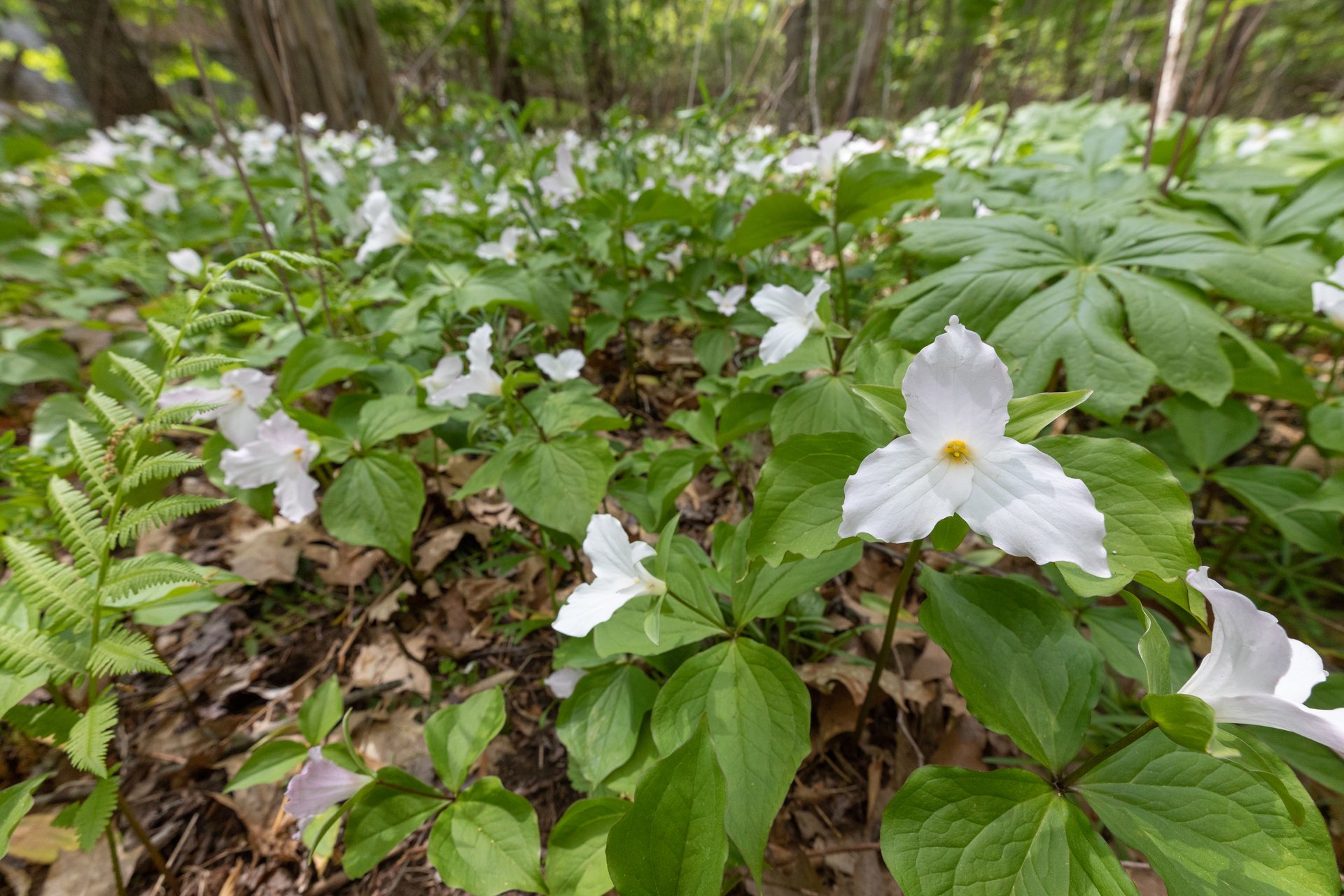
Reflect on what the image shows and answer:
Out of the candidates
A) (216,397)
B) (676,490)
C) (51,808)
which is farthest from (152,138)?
(676,490)

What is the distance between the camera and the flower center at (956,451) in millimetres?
707

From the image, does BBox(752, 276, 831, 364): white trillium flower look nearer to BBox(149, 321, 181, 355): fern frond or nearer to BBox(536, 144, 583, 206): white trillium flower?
BBox(149, 321, 181, 355): fern frond

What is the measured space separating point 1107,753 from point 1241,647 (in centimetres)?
23

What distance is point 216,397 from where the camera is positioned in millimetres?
1484

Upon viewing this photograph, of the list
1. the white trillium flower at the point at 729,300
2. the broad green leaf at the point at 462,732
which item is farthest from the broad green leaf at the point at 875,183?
the broad green leaf at the point at 462,732

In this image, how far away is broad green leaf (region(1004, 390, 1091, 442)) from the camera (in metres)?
0.68

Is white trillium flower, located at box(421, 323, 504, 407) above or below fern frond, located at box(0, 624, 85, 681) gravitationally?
above

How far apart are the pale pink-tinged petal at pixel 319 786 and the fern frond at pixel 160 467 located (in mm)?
585

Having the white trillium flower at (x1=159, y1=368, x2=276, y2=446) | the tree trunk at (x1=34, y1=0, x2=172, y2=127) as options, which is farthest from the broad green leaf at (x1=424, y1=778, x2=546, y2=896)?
the tree trunk at (x1=34, y1=0, x2=172, y2=127)

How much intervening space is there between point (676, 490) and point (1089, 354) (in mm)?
964

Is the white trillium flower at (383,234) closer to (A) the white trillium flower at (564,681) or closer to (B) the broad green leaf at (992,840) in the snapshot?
(A) the white trillium flower at (564,681)

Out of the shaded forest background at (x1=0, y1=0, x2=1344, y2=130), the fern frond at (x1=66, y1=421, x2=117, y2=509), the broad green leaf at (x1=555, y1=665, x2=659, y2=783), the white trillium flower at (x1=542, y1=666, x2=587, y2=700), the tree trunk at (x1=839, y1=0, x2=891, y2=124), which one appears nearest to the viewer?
the fern frond at (x1=66, y1=421, x2=117, y2=509)

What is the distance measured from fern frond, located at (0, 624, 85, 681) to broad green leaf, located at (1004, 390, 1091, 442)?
1575mm

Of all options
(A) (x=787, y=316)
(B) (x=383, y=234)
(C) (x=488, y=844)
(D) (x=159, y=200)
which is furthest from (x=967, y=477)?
(D) (x=159, y=200)
